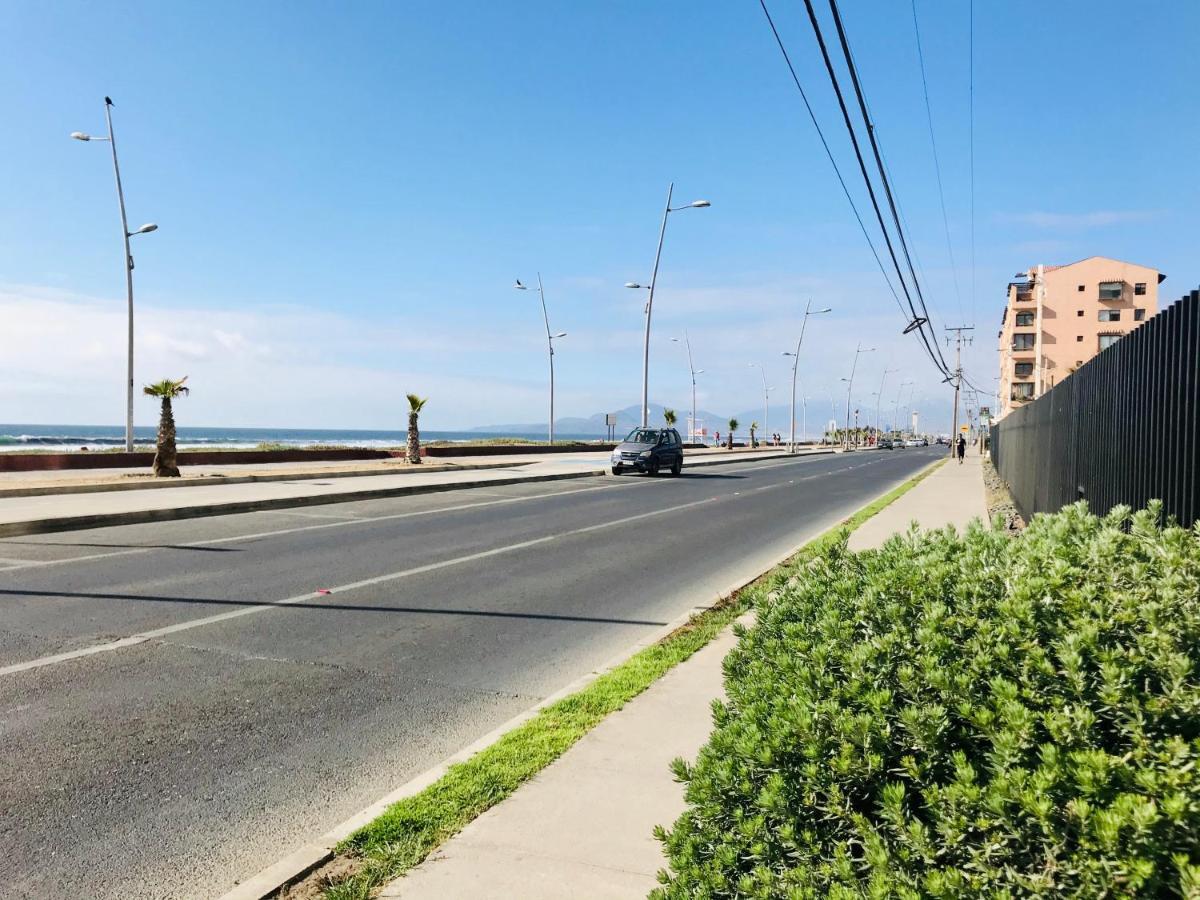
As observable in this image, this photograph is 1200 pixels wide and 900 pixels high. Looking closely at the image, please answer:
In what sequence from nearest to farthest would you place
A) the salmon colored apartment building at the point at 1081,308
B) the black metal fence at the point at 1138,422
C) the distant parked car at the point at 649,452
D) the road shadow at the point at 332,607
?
the black metal fence at the point at 1138,422
the road shadow at the point at 332,607
the distant parked car at the point at 649,452
the salmon colored apartment building at the point at 1081,308

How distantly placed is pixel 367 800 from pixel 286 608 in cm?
433

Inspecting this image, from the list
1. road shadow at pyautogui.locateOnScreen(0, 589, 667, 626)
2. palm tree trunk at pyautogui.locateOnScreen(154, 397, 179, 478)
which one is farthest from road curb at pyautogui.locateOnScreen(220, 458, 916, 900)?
palm tree trunk at pyautogui.locateOnScreen(154, 397, 179, 478)

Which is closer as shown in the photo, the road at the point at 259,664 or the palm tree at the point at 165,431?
the road at the point at 259,664

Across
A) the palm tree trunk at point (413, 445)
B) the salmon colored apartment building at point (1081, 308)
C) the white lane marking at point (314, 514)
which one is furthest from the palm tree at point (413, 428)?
the salmon colored apartment building at point (1081, 308)

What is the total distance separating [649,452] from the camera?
32.1 meters

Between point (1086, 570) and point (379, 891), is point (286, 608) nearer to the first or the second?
point (379, 891)

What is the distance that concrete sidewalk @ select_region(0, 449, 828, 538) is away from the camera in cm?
1399

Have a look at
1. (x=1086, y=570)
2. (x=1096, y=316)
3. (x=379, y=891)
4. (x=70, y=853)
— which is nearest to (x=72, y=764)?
(x=70, y=853)

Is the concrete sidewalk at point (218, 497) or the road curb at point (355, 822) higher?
the concrete sidewalk at point (218, 497)

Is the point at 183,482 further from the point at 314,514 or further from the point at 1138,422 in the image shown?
the point at 1138,422

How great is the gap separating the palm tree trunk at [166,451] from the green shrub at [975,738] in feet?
78.9

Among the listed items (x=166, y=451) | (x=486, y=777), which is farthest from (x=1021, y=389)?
(x=486, y=777)

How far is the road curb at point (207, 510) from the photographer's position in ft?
43.2

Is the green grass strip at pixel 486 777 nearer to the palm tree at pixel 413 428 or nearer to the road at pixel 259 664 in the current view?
the road at pixel 259 664
